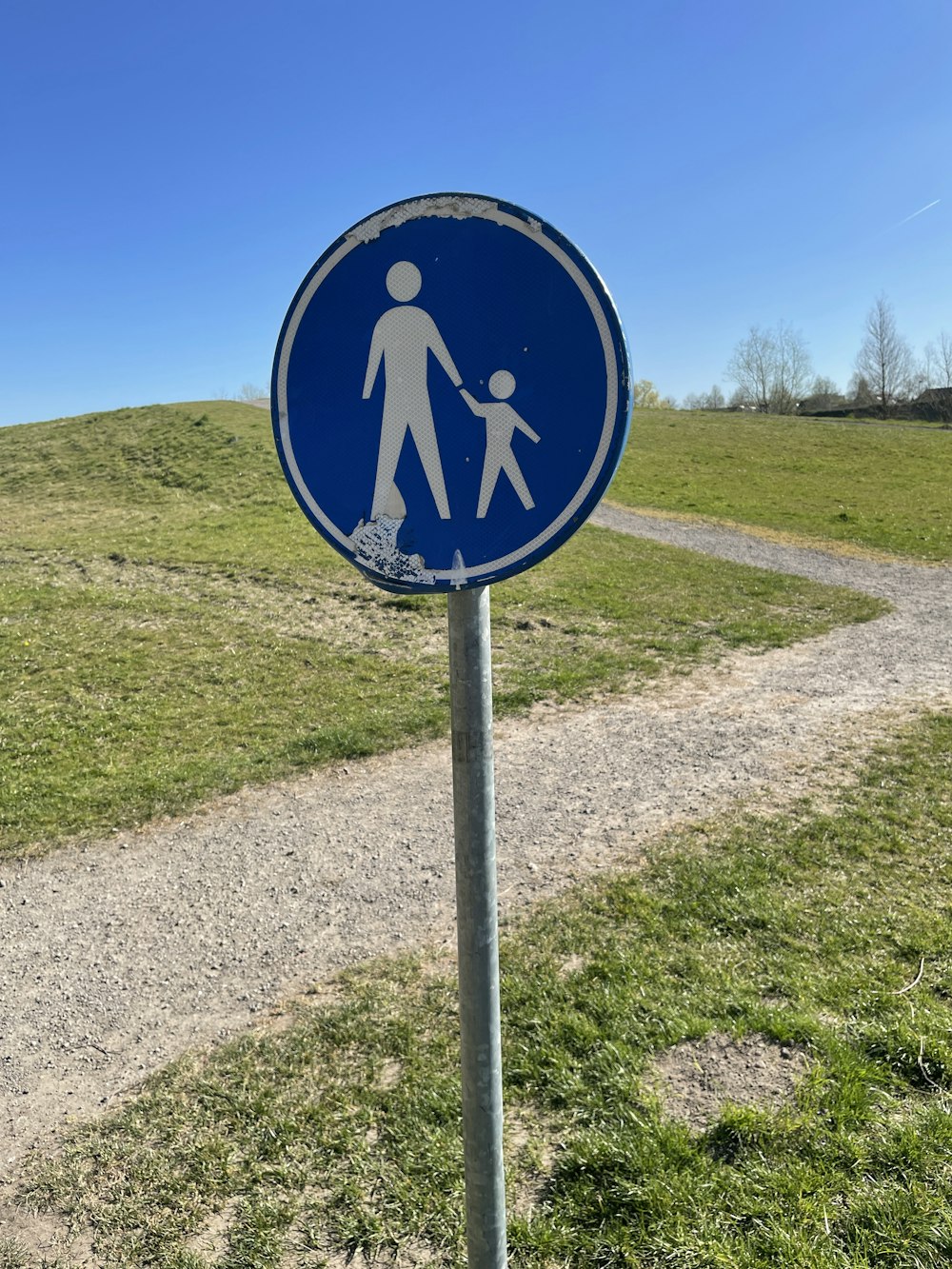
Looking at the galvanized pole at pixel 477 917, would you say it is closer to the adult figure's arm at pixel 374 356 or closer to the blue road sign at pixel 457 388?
the blue road sign at pixel 457 388

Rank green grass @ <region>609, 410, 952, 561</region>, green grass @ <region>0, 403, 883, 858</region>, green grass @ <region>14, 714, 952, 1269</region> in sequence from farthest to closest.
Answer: green grass @ <region>609, 410, 952, 561</region> → green grass @ <region>0, 403, 883, 858</region> → green grass @ <region>14, 714, 952, 1269</region>

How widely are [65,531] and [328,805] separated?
19.2m

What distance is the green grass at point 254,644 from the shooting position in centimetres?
728

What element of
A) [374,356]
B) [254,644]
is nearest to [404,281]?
[374,356]

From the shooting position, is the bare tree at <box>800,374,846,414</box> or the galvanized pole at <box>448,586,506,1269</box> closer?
the galvanized pole at <box>448,586,506,1269</box>

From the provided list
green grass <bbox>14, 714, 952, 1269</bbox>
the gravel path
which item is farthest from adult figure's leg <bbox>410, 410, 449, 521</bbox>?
the gravel path

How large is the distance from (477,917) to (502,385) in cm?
120

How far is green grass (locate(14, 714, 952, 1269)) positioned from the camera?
269cm

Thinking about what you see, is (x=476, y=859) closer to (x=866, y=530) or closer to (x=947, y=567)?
(x=947, y=567)

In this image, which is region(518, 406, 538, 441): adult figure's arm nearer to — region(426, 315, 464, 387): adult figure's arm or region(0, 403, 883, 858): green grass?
region(426, 315, 464, 387): adult figure's arm

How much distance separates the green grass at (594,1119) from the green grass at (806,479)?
17.1 meters

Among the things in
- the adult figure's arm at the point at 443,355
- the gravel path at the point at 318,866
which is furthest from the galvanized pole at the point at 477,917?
the gravel path at the point at 318,866

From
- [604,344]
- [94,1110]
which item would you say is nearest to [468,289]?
[604,344]

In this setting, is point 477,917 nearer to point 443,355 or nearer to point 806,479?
point 443,355
